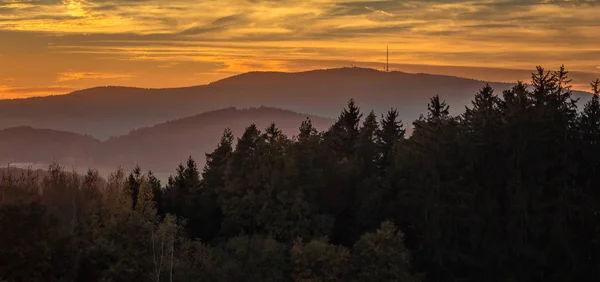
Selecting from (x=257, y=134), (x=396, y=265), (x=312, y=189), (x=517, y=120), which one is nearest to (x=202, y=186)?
(x=257, y=134)

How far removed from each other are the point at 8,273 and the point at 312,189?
3530 centimetres

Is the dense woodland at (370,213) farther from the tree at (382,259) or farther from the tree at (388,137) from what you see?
the tree at (388,137)

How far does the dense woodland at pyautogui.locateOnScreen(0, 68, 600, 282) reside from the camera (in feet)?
226

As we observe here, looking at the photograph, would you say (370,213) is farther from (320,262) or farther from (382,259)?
(320,262)

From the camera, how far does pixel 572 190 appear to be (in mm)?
73750

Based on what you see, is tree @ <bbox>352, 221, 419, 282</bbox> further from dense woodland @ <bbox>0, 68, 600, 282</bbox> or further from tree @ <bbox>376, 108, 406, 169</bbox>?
tree @ <bbox>376, 108, 406, 169</bbox>

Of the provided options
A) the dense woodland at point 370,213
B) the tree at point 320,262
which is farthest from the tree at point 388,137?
the tree at point 320,262

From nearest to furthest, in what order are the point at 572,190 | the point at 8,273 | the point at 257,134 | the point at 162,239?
the point at 8,273
the point at 162,239
the point at 572,190
the point at 257,134

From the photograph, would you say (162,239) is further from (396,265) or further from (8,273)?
(396,265)

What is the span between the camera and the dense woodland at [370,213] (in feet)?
226

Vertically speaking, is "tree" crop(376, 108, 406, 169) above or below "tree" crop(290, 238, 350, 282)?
above

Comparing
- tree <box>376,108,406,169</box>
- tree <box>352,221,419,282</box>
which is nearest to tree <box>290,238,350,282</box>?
tree <box>352,221,419,282</box>

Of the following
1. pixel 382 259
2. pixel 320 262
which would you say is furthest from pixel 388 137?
pixel 320 262

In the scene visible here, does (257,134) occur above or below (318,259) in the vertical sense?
above
